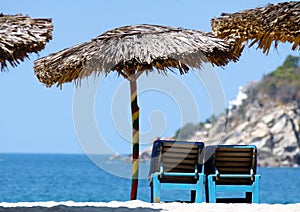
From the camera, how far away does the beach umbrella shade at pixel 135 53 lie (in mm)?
7699

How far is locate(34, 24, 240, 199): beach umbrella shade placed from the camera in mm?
7699

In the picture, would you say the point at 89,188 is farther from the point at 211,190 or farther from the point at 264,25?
the point at 264,25

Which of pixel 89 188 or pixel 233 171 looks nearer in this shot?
pixel 233 171

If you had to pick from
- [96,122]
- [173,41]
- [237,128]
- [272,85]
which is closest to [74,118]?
[96,122]

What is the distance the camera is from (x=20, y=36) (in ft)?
20.8

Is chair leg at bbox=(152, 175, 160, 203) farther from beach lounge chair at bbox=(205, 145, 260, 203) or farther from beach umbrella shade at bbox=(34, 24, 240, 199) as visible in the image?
beach umbrella shade at bbox=(34, 24, 240, 199)

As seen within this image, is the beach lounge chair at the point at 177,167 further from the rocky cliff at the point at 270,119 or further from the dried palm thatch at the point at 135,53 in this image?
the rocky cliff at the point at 270,119

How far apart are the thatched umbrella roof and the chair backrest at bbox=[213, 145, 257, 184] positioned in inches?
100

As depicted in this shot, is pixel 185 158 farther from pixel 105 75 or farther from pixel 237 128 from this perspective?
pixel 237 128

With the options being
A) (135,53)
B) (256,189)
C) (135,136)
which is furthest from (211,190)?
(135,53)

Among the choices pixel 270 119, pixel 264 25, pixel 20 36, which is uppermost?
pixel 270 119

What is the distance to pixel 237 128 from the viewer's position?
80.1 meters

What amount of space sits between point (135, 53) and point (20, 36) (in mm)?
1681

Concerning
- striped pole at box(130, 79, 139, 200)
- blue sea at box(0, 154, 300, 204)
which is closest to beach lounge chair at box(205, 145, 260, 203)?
striped pole at box(130, 79, 139, 200)
